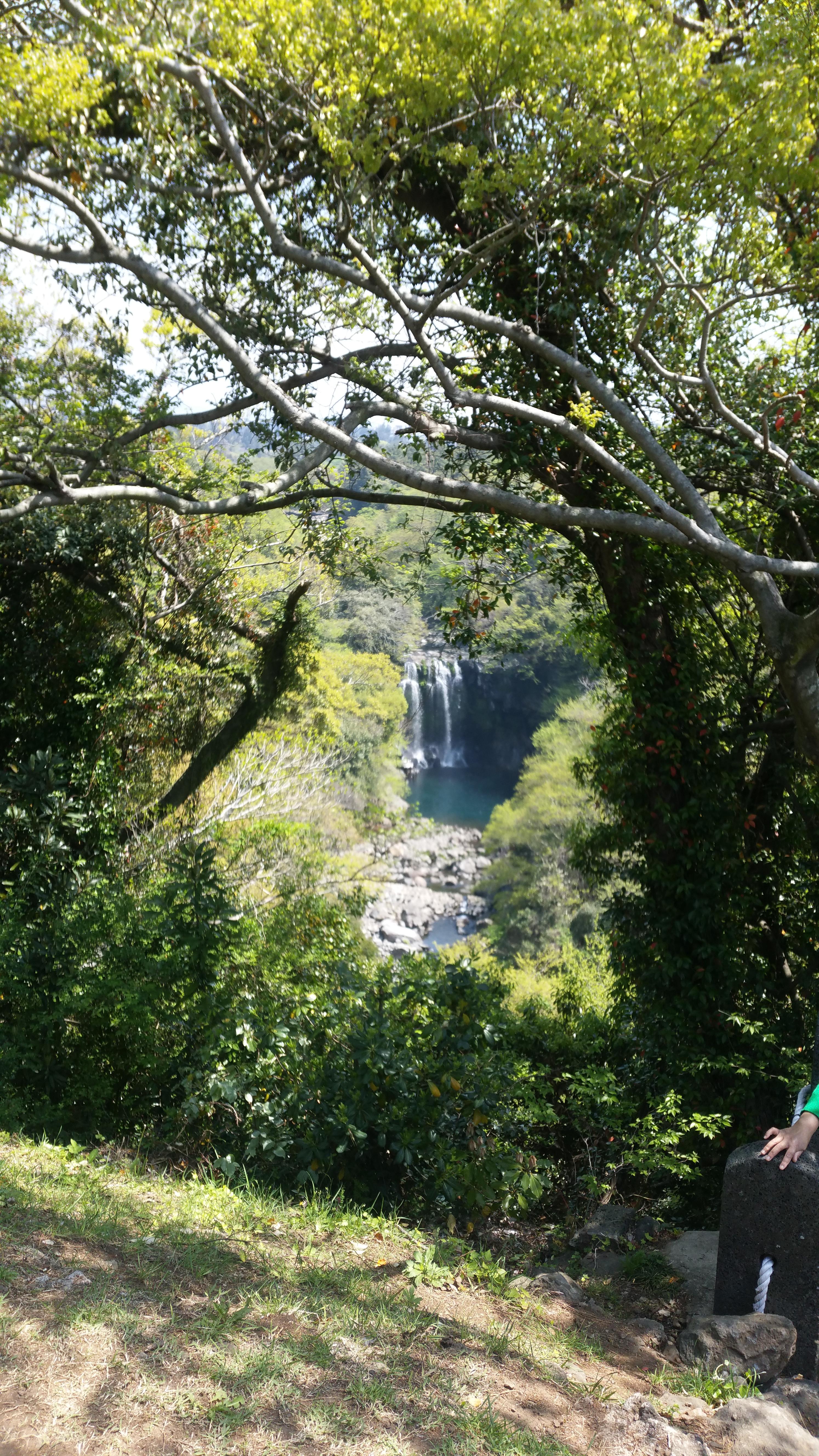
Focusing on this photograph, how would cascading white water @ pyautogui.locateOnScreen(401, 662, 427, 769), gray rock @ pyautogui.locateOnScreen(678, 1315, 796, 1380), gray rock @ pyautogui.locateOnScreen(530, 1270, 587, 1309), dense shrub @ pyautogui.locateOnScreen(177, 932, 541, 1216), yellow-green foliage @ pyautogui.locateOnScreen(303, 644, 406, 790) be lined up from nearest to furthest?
gray rock @ pyautogui.locateOnScreen(678, 1315, 796, 1380)
gray rock @ pyautogui.locateOnScreen(530, 1270, 587, 1309)
dense shrub @ pyautogui.locateOnScreen(177, 932, 541, 1216)
yellow-green foliage @ pyautogui.locateOnScreen(303, 644, 406, 790)
cascading white water @ pyautogui.locateOnScreen(401, 662, 427, 769)

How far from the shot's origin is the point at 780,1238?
109 inches

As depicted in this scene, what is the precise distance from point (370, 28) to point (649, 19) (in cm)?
155

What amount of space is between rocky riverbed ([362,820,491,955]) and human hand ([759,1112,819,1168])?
19626 mm

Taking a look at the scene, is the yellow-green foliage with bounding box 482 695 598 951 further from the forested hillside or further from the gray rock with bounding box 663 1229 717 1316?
the gray rock with bounding box 663 1229 717 1316

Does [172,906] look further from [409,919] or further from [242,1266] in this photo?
[409,919]

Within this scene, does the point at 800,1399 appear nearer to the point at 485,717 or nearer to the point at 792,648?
the point at 792,648

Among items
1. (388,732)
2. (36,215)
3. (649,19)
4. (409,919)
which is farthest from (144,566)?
(409,919)

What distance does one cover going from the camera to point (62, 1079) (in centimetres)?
502

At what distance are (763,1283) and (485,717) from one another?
36.3 m

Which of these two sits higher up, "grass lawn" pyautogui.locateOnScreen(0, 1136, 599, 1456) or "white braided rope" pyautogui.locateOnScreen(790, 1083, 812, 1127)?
"white braided rope" pyautogui.locateOnScreen(790, 1083, 812, 1127)

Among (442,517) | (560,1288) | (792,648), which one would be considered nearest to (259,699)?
(442,517)

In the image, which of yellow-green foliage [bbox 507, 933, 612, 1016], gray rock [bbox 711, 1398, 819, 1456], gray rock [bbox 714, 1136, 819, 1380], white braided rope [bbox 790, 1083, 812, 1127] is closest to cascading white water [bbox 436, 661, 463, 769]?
yellow-green foliage [bbox 507, 933, 612, 1016]

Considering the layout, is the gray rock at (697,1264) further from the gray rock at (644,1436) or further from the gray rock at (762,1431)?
the gray rock at (644,1436)

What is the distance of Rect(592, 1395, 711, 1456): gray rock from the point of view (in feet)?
6.91
